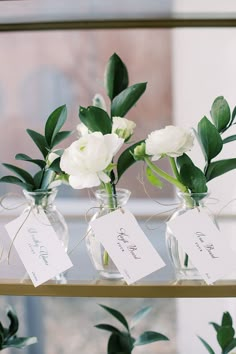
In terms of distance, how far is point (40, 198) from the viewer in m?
0.86

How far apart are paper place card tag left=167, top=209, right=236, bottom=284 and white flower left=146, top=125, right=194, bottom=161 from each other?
0.11 meters

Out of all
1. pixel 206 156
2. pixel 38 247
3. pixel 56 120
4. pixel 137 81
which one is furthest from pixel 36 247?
pixel 137 81

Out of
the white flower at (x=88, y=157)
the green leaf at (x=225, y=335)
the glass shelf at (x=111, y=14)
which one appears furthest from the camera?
the glass shelf at (x=111, y=14)

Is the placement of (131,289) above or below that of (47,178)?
below

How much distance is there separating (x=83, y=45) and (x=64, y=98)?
14 cm

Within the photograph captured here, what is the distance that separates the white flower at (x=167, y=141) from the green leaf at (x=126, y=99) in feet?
0.33

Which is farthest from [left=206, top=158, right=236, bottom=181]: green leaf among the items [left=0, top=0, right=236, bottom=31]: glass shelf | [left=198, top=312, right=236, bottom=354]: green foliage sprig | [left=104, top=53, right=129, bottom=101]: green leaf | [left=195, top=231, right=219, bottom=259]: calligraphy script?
[left=0, top=0, right=236, bottom=31]: glass shelf

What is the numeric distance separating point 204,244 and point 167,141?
176mm

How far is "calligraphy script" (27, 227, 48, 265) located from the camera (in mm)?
811

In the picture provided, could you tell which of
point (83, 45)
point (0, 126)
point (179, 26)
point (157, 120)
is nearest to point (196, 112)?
point (157, 120)

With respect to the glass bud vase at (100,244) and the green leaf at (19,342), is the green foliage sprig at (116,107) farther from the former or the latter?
the green leaf at (19,342)

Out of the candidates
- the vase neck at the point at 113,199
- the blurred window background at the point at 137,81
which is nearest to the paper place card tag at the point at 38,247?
the vase neck at the point at 113,199

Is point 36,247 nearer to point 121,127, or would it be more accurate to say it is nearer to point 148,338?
point 121,127

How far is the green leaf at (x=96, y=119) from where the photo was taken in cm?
80
